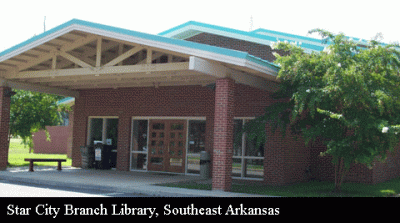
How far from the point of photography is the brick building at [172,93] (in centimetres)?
1319

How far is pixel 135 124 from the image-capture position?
65.9 ft

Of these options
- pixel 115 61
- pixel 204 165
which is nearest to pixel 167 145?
pixel 204 165

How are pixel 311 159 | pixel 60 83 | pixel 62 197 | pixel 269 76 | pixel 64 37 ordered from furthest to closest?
pixel 60 83, pixel 311 159, pixel 64 37, pixel 269 76, pixel 62 197

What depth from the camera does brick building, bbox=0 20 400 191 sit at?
13.2 m

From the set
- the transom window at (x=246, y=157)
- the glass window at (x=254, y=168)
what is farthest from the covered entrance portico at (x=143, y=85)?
the glass window at (x=254, y=168)

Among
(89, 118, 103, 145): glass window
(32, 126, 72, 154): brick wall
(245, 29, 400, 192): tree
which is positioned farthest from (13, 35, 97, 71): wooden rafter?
(32, 126, 72, 154): brick wall

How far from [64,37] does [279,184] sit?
883 centimetres

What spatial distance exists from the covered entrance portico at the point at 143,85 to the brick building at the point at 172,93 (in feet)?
0.13

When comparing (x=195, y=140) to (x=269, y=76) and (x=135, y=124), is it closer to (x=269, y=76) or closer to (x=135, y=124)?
(x=135, y=124)

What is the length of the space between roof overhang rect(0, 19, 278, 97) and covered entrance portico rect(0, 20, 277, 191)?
29 millimetres

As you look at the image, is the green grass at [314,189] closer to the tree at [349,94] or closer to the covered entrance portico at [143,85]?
the covered entrance portico at [143,85]

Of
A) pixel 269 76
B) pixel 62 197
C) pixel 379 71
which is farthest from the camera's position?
pixel 269 76

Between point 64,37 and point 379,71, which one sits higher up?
point 64,37

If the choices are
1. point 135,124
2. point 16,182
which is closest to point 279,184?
point 135,124
